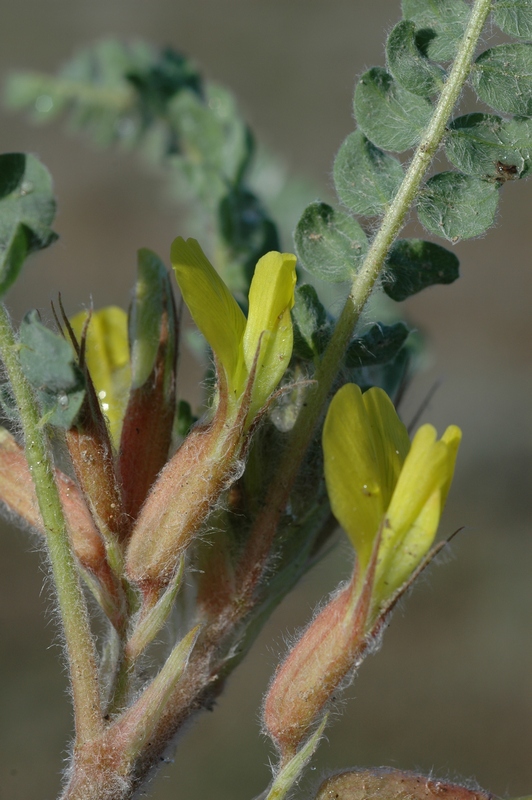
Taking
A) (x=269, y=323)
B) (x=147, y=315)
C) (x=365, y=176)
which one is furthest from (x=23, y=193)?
(x=365, y=176)

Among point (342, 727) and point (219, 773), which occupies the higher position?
point (342, 727)

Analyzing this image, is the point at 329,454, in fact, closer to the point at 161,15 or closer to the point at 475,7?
the point at 475,7

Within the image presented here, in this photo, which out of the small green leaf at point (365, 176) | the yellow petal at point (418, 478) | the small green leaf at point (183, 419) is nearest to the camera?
the yellow petal at point (418, 478)

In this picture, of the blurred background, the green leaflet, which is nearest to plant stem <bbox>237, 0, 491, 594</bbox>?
the green leaflet

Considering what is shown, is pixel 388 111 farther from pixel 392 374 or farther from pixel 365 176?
pixel 392 374

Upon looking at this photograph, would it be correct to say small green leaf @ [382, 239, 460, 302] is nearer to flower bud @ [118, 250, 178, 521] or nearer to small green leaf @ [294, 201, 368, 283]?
small green leaf @ [294, 201, 368, 283]

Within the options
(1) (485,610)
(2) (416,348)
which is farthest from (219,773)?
(2) (416,348)

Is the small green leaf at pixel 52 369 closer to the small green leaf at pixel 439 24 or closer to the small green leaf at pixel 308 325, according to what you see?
the small green leaf at pixel 308 325

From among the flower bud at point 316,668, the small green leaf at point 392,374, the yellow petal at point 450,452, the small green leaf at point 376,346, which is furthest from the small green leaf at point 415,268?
the flower bud at point 316,668
